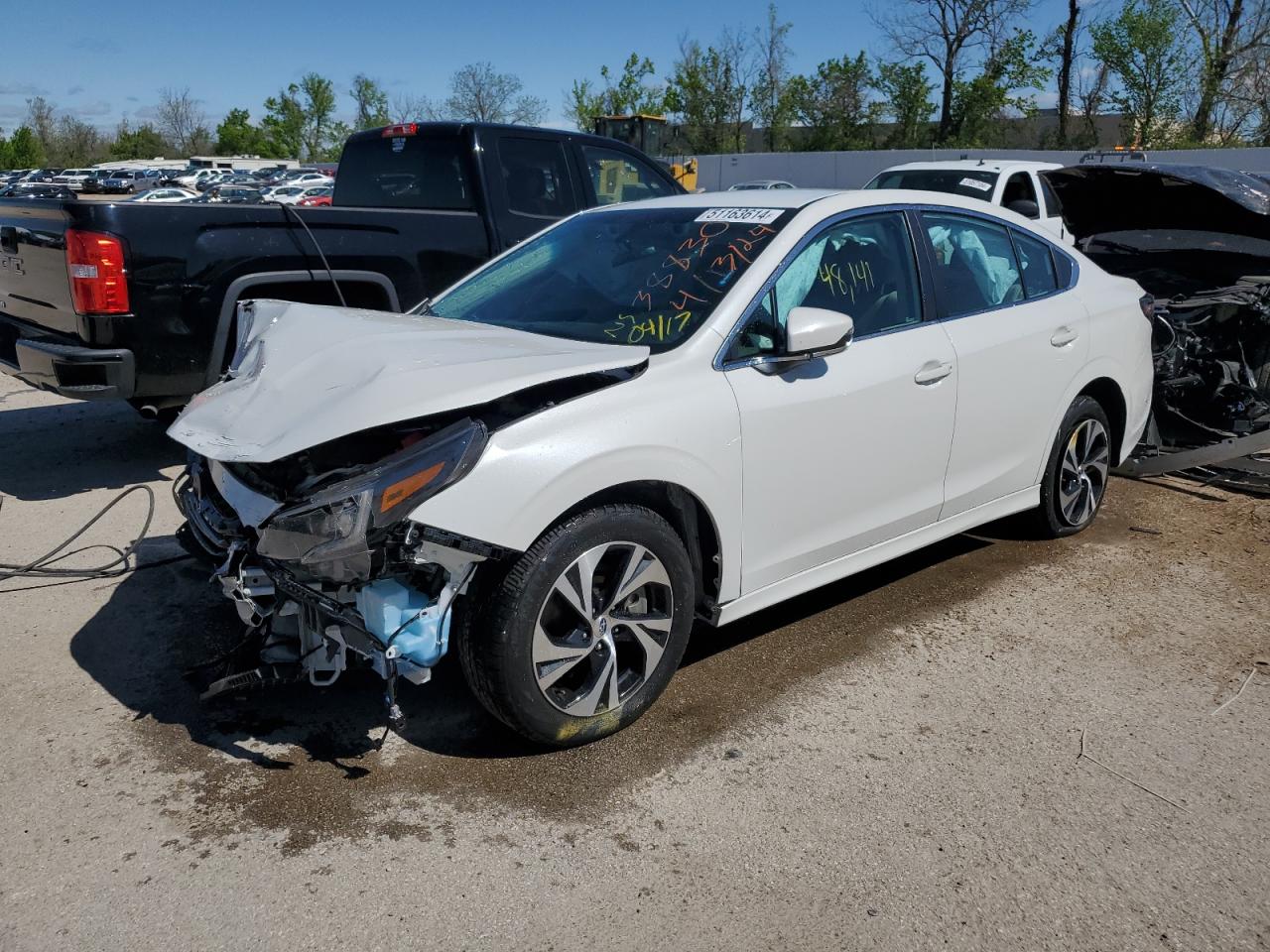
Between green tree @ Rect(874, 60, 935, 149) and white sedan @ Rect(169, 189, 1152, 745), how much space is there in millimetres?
49687

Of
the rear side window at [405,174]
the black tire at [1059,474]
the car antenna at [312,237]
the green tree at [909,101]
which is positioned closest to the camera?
the black tire at [1059,474]

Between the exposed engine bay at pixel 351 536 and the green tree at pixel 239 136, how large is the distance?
9656 cm

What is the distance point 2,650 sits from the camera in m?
3.98

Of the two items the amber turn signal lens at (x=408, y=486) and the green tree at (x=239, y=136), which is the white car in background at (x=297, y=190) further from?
the green tree at (x=239, y=136)

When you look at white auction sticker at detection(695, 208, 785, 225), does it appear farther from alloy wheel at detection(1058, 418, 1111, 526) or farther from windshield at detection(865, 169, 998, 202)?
windshield at detection(865, 169, 998, 202)

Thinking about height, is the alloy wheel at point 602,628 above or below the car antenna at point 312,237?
below

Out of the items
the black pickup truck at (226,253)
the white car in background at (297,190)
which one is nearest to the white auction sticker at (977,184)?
the black pickup truck at (226,253)

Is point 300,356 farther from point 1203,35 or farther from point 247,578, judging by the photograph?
point 1203,35

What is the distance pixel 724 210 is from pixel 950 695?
201cm

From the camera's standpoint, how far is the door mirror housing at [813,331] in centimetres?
351

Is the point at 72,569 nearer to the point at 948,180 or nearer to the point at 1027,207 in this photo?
the point at 1027,207

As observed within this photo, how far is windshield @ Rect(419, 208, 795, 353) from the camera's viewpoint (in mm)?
3695

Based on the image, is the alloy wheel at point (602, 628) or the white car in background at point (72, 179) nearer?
the alloy wheel at point (602, 628)

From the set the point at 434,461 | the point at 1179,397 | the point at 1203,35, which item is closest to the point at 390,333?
the point at 434,461
